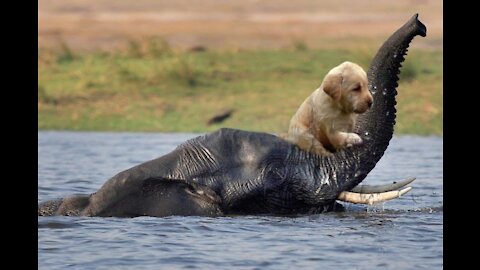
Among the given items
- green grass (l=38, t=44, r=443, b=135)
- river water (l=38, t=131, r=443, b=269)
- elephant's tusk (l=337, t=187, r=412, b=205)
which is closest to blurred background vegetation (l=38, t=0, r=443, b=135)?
green grass (l=38, t=44, r=443, b=135)

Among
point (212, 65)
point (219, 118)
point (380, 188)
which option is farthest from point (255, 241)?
point (212, 65)

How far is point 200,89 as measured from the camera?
21859 mm

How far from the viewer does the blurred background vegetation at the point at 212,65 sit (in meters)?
20.5

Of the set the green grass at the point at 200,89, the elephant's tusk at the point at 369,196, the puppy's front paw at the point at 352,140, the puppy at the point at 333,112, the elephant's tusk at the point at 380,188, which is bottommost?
the elephant's tusk at the point at 369,196

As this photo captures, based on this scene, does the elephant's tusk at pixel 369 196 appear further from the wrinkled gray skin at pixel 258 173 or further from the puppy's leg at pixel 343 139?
the puppy's leg at pixel 343 139

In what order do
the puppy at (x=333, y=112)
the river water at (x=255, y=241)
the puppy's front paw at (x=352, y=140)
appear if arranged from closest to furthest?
1. the river water at (x=255, y=241)
2. the puppy at (x=333, y=112)
3. the puppy's front paw at (x=352, y=140)

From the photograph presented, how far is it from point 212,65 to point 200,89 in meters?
1.66

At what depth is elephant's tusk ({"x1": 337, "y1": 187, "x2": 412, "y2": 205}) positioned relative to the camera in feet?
29.1

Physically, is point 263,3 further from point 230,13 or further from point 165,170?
point 165,170

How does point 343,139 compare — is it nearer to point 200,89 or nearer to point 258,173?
point 258,173

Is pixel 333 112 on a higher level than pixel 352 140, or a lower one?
higher

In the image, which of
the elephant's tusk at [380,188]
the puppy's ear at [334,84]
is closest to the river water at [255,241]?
the elephant's tusk at [380,188]

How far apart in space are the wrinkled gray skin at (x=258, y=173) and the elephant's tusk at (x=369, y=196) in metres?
0.06

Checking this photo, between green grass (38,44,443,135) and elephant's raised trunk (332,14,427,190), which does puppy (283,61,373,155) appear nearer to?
elephant's raised trunk (332,14,427,190)
